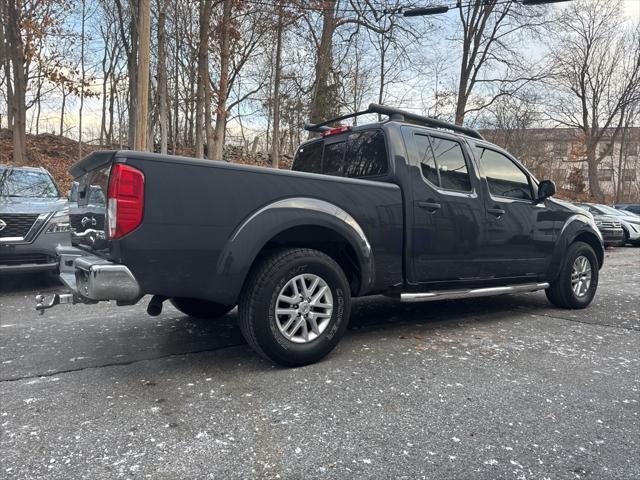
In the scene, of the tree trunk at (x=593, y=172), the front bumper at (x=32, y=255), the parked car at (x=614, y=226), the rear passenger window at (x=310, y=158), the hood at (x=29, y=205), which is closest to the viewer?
the rear passenger window at (x=310, y=158)

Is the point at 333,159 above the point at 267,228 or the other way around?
above

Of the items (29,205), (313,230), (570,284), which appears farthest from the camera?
(29,205)

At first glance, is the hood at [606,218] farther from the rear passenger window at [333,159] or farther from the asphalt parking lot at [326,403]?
the rear passenger window at [333,159]

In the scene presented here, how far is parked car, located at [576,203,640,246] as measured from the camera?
573 inches

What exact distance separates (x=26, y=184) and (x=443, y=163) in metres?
6.23

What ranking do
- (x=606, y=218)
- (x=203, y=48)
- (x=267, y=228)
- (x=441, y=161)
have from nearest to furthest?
1. (x=267, y=228)
2. (x=441, y=161)
3. (x=203, y=48)
4. (x=606, y=218)

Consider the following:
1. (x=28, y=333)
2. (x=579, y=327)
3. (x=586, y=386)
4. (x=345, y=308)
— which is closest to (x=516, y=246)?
(x=579, y=327)

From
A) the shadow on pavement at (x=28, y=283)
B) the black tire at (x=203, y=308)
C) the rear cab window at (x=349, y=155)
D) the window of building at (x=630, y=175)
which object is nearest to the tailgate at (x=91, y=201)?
the black tire at (x=203, y=308)

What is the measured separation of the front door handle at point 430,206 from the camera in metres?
4.11

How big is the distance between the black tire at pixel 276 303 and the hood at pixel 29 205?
4545 millimetres

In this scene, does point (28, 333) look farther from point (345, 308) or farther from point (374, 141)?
point (374, 141)

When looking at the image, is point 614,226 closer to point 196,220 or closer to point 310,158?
point 310,158

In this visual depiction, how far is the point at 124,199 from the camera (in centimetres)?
278

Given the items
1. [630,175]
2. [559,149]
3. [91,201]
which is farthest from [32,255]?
[630,175]
